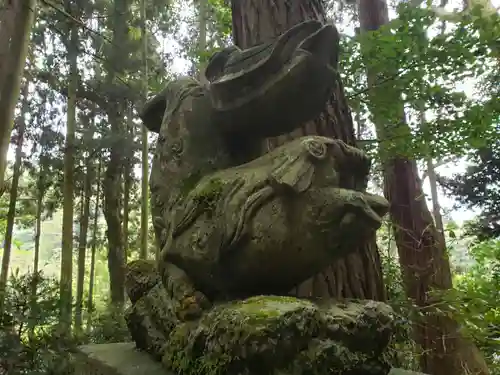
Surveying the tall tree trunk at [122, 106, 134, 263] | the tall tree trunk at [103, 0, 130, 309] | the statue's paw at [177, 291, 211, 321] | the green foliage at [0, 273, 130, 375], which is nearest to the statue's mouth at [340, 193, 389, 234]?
the statue's paw at [177, 291, 211, 321]

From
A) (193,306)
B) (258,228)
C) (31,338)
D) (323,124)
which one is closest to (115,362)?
(193,306)

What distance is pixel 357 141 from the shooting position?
9.47 ft

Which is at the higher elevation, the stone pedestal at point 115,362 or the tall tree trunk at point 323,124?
the tall tree trunk at point 323,124

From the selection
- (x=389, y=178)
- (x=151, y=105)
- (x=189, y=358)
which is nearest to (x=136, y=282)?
(x=189, y=358)

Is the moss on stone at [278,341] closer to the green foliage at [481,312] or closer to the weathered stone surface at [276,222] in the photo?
the weathered stone surface at [276,222]

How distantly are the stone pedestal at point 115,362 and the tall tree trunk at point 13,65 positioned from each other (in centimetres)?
203

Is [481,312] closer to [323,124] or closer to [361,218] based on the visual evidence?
[323,124]

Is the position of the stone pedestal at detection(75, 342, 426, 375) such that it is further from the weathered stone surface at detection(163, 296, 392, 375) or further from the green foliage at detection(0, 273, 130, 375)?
the weathered stone surface at detection(163, 296, 392, 375)

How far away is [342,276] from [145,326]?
3.57ft

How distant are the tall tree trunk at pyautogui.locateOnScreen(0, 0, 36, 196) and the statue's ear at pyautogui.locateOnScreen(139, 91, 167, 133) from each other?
165 centimetres

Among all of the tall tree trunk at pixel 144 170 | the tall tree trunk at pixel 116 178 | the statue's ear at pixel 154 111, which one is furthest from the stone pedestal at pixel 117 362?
the tall tree trunk at pixel 116 178

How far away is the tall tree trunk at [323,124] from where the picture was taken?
7.93 feet

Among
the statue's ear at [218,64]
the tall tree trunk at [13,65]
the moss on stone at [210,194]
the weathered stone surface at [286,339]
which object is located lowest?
the weathered stone surface at [286,339]

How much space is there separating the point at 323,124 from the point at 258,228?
4.53ft
